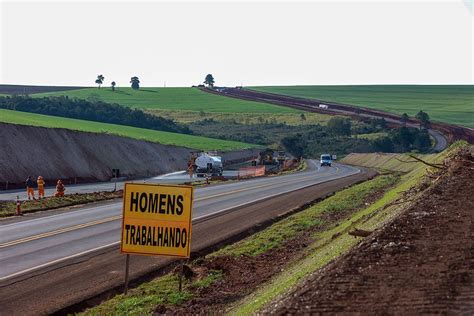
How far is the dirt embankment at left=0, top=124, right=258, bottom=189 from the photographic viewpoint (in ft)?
204

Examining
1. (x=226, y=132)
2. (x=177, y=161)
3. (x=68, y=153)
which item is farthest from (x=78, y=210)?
(x=226, y=132)

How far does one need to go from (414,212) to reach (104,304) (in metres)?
5.73

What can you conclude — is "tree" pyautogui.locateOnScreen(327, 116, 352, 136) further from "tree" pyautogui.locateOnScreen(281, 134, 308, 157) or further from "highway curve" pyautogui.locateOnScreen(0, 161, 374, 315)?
"highway curve" pyautogui.locateOnScreen(0, 161, 374, 315)

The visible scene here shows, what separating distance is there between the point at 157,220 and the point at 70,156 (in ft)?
187

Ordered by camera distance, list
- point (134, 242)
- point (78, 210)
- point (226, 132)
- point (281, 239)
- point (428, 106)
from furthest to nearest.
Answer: point (428, 106), point (226, 132), point (78, 210), point (281, 239), point (134, 242)

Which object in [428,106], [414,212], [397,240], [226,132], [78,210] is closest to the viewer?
[397,240]

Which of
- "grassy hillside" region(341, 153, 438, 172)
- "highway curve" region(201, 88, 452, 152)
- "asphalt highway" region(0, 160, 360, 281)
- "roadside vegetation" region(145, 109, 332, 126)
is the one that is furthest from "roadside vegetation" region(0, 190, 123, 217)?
"roadside vegetation" region(145, 109, 332, 126)

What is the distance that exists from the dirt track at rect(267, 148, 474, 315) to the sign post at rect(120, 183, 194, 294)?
3.95m

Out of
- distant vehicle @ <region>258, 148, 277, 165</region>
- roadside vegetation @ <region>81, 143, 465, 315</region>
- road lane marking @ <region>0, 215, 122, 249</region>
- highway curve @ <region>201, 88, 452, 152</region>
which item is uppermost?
highway curve @ <region>201, 88, 452, 152</region>

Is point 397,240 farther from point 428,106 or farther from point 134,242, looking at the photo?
point 428,106

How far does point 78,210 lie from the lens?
38.3 meters

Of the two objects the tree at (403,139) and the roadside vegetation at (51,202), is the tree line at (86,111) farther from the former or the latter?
the roadside vegetation at (51,202)

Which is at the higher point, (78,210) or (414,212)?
(414,212)

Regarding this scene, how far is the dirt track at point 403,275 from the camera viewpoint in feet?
31.2
